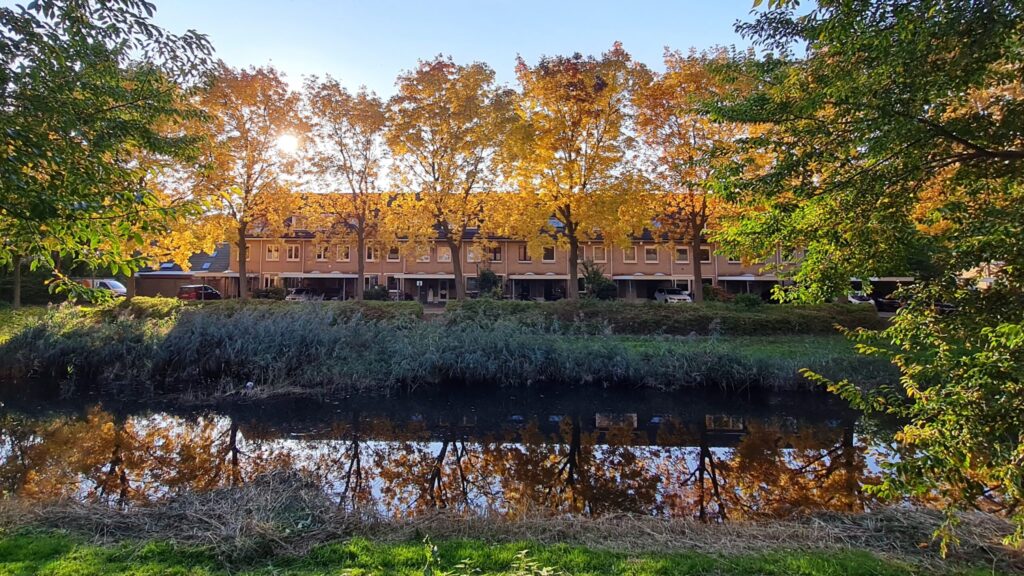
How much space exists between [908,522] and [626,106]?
18.4 m

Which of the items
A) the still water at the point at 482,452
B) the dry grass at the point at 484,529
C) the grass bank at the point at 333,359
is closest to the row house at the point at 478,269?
the grass bank at the point at 333,359

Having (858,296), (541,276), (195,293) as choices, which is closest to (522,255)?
(541,276)

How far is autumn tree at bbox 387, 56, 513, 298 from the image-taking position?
69.9 ft

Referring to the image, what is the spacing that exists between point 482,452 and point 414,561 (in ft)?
13.8

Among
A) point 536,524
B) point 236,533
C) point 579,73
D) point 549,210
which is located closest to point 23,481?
point 236,533

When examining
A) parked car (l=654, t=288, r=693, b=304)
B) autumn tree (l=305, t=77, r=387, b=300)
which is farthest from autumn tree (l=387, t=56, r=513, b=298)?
parked car (l=654, t=288, r=693, b=304)

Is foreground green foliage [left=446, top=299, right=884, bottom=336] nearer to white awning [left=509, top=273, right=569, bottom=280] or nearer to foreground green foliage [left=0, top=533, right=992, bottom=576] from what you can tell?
foreground green foliage [left=0, top=533, right=992, bottom=576]

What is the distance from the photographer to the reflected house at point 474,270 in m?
36.7

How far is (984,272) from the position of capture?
3311mm

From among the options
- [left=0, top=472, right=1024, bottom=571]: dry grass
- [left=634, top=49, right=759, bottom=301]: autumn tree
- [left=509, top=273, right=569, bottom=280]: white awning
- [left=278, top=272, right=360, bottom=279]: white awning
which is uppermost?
[left=634, top=49, right=759, bottom=301]: autumn tree

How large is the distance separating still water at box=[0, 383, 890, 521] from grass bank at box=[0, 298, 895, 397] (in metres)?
0.85

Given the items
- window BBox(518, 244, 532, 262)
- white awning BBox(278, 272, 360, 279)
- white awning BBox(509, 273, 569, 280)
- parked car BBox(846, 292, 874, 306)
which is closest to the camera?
parked car BBox(846, 292, 874, 306)

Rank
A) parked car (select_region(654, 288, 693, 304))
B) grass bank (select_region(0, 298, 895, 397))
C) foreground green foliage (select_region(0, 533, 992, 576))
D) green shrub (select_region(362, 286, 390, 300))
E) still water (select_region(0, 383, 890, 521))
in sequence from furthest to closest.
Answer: parked car (select_region(654, 288, 693, 304)) → green shrub (select_region(362, 286, 390, 300)) → grass bank (select_region(0, 298, 895, 397)) → still water (select_region(0, 383, 890, 521)) → foreground green foliage (select_region(0, 533, 992, 576))

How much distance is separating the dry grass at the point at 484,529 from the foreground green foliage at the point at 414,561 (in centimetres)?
18
